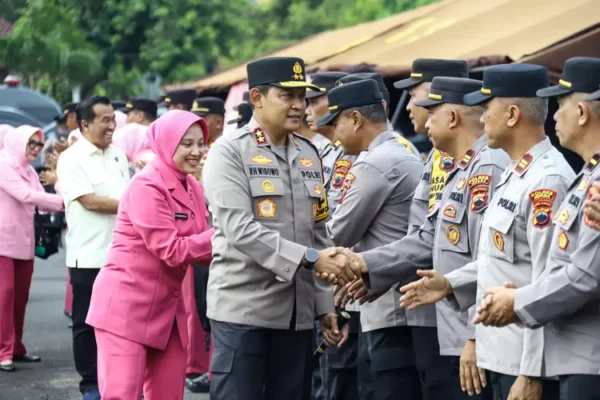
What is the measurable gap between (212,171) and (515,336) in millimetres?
1771

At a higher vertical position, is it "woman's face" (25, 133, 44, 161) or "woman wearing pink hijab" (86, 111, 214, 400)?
"woman's face" (25, 133, 44, 161)

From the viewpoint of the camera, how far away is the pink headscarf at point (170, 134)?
6.68 m

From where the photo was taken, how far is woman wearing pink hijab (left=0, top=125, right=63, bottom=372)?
10320 mm

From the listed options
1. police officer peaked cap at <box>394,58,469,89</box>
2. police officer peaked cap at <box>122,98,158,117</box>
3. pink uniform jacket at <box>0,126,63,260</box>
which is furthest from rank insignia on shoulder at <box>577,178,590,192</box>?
police officer peaked cap at <box>122,98,158,117</box>

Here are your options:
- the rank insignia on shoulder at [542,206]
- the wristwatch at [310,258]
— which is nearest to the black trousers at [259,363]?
Answer: the wristwatch at [310,258]

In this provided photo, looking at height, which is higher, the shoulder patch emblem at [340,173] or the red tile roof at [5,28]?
the red tile roof at [5,28]

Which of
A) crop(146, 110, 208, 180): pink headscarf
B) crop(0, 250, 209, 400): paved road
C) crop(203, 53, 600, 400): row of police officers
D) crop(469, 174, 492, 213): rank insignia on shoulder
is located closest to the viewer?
crop(203, 53, 600, 400): row of police officers

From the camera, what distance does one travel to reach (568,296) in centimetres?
456

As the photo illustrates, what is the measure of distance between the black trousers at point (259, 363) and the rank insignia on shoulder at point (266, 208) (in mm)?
555

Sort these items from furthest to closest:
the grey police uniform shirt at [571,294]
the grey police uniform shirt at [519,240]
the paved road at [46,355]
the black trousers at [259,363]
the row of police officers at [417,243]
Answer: the paved road at [46,355], the black trousers at [259,363], the grey police uniform shirt at [519,240], the row of police officers at [417,243], the grey police uniform shirt at [571,294]

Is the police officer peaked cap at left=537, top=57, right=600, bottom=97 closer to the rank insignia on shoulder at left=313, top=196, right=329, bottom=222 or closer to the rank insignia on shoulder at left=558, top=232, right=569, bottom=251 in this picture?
the rank insignia on shoulder at left=558, top=232, right=569, bottom=251

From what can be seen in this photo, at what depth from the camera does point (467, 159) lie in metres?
6.07

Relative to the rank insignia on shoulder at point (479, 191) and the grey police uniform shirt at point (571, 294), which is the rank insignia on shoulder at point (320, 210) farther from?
the grey police uniform shirt at point (571, 294)

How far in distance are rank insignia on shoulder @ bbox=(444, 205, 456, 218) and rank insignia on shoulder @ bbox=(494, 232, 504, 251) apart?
0.78m
